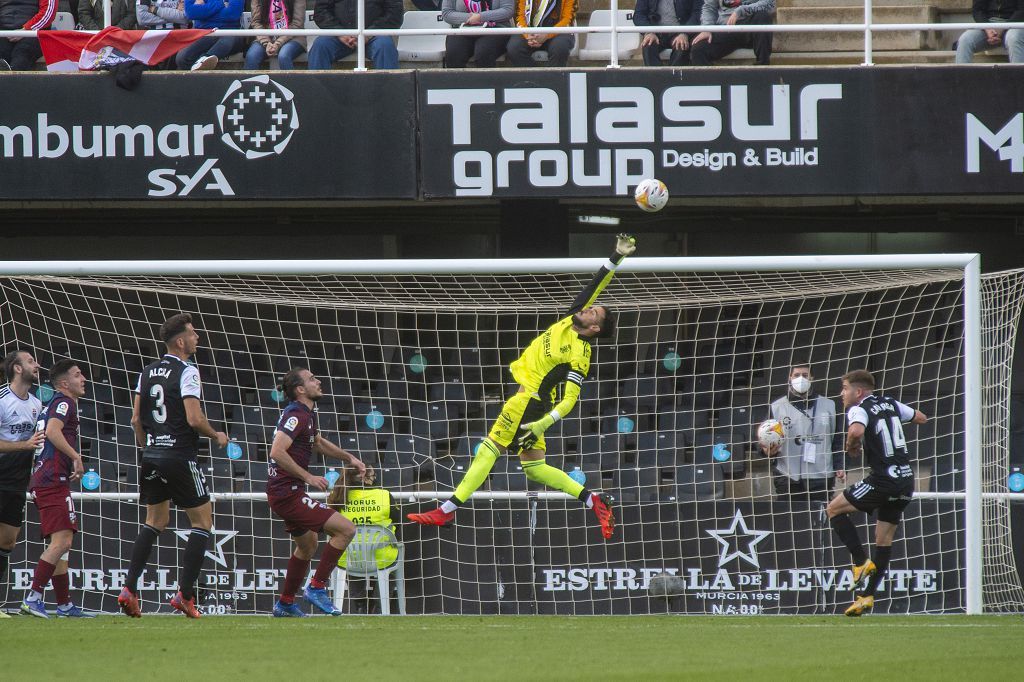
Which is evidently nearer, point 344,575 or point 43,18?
point 344,575

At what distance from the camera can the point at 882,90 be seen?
1014 centimetres

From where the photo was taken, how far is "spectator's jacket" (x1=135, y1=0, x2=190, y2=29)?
36.8 ft

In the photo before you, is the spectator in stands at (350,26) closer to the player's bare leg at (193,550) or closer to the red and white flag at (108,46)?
the red and white flag at (108,46)

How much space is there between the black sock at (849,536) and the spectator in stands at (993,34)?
15.6 feet

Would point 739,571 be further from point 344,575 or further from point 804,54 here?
point 804,54

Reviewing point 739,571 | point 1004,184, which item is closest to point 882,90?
point 1004,184

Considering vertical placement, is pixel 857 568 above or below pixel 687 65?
below

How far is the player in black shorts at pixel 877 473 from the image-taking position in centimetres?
800

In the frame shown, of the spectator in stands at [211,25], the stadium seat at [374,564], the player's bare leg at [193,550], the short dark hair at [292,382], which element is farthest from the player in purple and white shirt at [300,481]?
the spectator in stands at [211,25]

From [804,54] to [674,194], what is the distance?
257 cm

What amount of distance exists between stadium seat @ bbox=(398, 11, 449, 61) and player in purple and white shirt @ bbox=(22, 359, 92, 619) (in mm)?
4800

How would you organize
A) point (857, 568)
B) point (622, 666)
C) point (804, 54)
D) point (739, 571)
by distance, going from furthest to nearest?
1. point (804, 54)
2. point (739, 571)
3. point (857, 568)
4. point (622, 666)

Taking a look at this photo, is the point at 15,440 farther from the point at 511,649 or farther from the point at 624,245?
the point at 624,245

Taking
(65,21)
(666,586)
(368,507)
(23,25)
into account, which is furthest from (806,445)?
(65,21)
